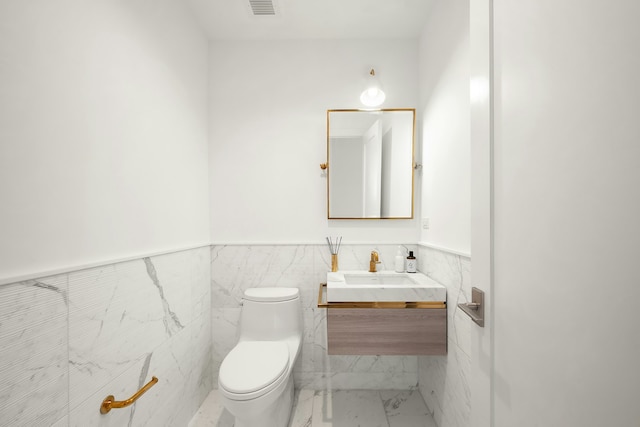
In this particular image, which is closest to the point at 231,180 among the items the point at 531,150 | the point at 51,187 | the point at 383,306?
the point at 51,187

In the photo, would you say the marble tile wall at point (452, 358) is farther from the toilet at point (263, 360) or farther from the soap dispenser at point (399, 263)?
the toilet at point (263, 360)

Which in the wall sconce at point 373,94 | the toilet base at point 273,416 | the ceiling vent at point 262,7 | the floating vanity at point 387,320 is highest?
the ceiling vent at point 262,7

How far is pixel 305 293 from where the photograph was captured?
1.98 metres

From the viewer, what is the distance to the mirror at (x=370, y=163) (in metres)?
1.96

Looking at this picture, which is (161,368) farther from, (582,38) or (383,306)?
(582,38)

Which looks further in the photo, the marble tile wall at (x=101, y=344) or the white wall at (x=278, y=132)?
the white wall at (x=278, y=132)

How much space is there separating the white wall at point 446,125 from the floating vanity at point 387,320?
1.11 feet

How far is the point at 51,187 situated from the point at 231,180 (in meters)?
1.17

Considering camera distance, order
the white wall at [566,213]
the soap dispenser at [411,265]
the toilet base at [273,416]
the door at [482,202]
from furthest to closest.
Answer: the soap dispenser at [411,265] < the toilet base at [273,416] < the door at [482,202] < the white wall at [566,213]

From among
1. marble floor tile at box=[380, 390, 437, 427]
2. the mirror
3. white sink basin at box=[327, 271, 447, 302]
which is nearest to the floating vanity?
white sink basin at box=[327, 271, 447, 302]

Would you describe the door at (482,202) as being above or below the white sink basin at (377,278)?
above

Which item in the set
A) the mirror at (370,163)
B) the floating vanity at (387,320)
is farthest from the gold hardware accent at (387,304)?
the mirror at (370,163)

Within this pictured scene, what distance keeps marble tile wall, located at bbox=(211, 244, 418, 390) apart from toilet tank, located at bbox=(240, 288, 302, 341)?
6.3 inches

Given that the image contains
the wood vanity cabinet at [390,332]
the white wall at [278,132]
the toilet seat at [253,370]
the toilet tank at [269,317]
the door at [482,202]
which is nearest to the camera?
the door at [482,202]
